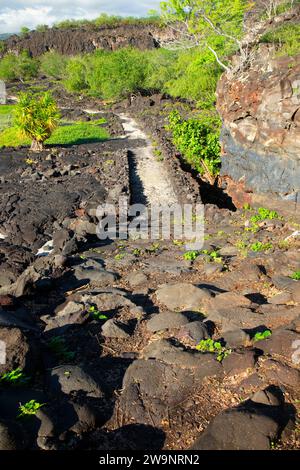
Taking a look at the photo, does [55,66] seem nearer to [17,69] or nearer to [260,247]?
[17,69]

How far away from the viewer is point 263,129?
14344mm

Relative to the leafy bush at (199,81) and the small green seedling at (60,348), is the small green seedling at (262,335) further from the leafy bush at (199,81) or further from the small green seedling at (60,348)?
the leafy bush at (199,81)

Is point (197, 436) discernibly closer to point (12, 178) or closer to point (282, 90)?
point (282, 90)

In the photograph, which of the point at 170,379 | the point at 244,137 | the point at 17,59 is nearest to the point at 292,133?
the point at 244,137

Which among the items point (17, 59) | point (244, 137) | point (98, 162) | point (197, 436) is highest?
point (17, 59)

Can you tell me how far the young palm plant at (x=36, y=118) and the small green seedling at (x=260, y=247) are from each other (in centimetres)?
1702

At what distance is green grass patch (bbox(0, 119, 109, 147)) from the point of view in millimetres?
27156

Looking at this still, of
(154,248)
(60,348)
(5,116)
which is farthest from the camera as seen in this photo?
(5,116)

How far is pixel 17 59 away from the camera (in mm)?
77125

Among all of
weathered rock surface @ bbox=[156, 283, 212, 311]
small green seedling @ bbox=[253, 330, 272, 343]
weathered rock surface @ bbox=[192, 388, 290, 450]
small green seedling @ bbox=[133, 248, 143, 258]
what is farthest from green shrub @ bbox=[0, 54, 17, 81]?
weathered rock surface @ bbox=[192, 388, 290, 450]

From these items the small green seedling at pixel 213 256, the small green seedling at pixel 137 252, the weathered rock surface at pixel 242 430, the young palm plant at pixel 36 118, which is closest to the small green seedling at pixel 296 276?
the small green seedling at pixel 213 256

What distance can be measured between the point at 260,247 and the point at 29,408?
7.52m

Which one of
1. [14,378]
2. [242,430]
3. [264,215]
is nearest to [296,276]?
[242,430]

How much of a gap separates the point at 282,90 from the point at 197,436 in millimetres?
11537
